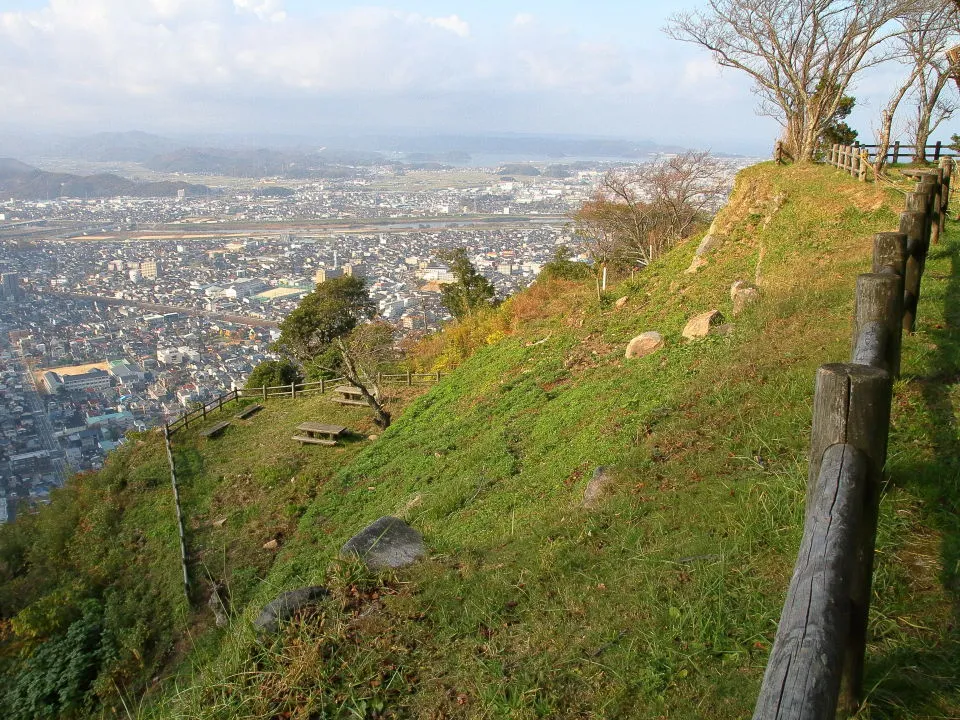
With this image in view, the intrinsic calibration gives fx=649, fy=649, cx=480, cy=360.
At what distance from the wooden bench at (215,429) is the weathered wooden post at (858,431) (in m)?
18.1

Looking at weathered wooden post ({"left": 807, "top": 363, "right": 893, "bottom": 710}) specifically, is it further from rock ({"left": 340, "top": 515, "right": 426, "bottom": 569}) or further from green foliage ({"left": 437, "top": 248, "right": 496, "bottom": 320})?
green foliage ({"left": 437, "top": 248, "right": 496, "bottom": 320})

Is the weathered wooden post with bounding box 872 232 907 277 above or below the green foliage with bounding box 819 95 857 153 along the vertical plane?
below

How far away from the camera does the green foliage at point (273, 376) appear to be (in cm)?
2548

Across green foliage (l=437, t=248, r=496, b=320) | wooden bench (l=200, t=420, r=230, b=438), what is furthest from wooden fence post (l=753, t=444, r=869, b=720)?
green foliage (l=437, t=248, r=496, b=320)

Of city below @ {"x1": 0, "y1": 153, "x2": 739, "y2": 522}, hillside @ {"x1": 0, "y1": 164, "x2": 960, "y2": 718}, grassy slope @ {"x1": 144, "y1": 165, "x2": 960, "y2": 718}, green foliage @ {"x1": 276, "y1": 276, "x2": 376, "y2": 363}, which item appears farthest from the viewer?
green foliage @ {"x1": 276, "y1": 276, "x2": 376, "y2": 363}

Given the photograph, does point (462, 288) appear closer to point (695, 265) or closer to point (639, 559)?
point (695, 265)

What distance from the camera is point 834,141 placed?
26.1 meters

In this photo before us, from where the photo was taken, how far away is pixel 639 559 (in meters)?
3.93

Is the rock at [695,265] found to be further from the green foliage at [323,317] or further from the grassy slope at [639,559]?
the green foliage at [323,317]

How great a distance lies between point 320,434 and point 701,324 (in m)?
9.47

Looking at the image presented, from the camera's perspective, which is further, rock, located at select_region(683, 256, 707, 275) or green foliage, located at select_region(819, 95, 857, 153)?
green foliage, located at select_region(819, 95, 857, 153)

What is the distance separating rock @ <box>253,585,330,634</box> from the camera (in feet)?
→ 12.4

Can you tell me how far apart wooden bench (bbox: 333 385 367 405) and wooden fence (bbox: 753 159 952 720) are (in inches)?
649

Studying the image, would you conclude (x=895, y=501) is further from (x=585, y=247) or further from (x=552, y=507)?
(x=585, y=247)
